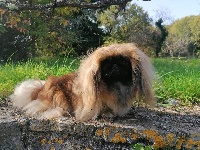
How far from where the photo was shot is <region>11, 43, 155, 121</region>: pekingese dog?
3826 mm

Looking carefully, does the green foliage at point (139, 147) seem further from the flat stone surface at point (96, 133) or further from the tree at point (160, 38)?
the tree at point (160, 38)

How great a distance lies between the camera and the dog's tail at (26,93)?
463 cm

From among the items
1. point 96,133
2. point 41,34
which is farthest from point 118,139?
point 41,34

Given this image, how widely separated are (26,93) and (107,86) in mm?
1271

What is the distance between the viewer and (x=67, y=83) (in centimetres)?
433

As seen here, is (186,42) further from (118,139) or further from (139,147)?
(139,147)

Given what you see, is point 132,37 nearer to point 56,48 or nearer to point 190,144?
point 56,48

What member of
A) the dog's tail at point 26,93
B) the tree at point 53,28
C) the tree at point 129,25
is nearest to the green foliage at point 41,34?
the tree at point 53,28

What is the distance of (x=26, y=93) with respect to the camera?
15.6 feet

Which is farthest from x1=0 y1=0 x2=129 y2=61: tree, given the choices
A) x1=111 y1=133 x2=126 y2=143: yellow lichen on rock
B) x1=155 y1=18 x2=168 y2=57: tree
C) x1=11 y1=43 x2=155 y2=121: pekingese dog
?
x1=155 y1=18 x2=168 y2=57: tree

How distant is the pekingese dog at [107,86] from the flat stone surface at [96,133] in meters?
0.16

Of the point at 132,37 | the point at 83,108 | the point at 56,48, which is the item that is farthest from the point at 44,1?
the point at 132,37

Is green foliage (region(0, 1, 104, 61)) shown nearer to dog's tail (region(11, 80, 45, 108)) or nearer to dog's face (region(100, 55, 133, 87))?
dog's tail (region(11, 80, 45, 108))

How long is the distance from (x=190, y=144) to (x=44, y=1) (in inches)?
378
